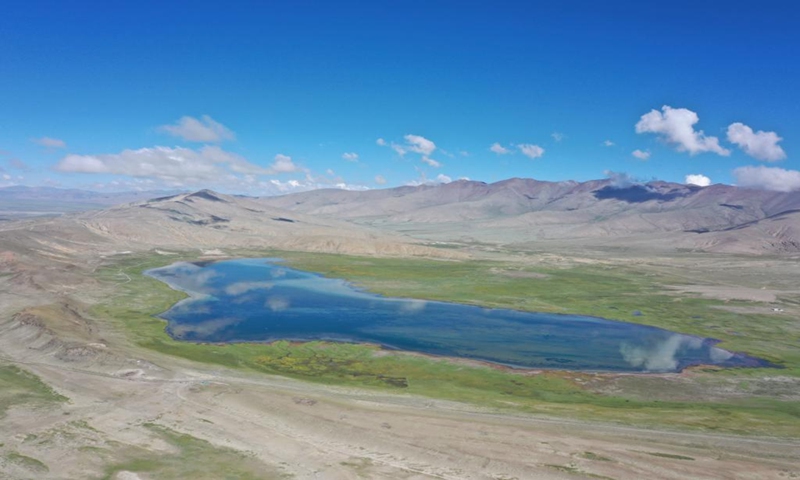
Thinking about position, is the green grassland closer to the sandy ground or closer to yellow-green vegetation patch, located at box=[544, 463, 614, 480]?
the sandy ground

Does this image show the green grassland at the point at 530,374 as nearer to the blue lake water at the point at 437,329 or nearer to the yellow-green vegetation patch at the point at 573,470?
the blue lake water at the point at 437,329

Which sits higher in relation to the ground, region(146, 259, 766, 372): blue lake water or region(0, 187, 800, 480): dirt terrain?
region(146, 259, 766, 372): blue lake water

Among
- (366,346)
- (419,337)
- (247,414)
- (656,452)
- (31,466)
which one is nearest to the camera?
(31,466)

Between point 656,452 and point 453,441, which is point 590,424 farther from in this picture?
point 453,441

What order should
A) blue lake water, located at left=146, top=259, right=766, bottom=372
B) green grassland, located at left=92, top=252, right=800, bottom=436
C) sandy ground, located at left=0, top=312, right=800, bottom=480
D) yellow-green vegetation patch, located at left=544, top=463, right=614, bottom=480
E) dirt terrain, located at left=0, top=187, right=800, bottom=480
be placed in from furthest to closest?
blue lake water, located at left=146, top=259, right=766, bottom=372
green grassland, located at left=92, top=252, right=800, bottom=436
sandy ground, located at left=0, top=312, right=800, bottom=480
dirt terrain, located at left=0, top=187, right=800, bottom=480
yellow-green vegetation patch, located at left=544, top=463, right=614, bottom=480

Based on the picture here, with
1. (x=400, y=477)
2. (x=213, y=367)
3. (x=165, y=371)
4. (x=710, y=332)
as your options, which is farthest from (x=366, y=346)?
(x=710, y=332)

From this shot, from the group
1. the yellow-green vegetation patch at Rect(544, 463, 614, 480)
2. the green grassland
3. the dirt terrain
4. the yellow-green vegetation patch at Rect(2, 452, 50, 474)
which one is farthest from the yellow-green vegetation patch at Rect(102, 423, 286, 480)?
the green grassland
